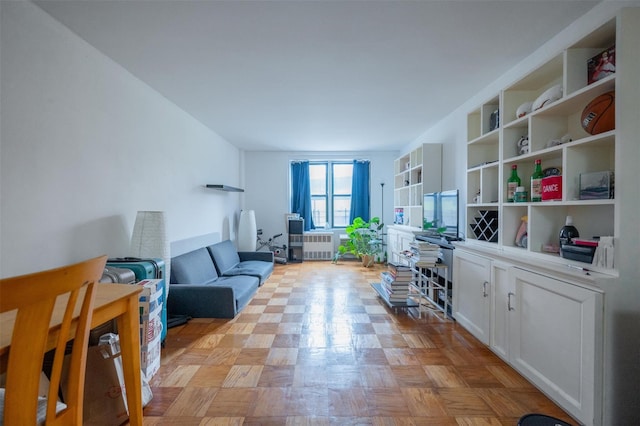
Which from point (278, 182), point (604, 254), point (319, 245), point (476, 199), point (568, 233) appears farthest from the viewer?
point (278, 182)

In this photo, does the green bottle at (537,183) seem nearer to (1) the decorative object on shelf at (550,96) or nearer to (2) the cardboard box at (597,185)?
(2) the cardboard box at (597,185)

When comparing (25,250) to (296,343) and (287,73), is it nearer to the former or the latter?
(296,343)

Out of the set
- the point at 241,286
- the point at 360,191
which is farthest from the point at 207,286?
the point at 360,191

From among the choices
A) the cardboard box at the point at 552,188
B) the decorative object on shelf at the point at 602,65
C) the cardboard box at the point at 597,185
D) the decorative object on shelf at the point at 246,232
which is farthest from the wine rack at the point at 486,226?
the decorative object on shelf at the point at 246,232

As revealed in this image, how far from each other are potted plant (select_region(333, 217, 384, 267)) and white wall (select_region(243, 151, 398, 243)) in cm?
54

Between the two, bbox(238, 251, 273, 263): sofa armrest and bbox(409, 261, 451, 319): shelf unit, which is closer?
bbox(409, 261, 451, 319): shelf unit

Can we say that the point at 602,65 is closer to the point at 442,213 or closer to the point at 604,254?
the point at 604,254

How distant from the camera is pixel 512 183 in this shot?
2326 millimetres

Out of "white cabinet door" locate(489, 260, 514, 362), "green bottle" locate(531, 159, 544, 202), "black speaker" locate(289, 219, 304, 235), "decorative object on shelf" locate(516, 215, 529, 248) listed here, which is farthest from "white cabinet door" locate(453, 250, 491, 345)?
"black speaker" locate(289, 219, 304, 235)

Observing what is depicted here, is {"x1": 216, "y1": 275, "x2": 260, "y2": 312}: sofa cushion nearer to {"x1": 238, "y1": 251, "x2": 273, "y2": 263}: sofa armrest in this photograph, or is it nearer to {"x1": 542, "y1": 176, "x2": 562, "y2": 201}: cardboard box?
{"x1": 238, "y1": 251, "x2": 273, "y2": 263}: sofa armrest

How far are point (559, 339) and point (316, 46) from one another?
2681 mm

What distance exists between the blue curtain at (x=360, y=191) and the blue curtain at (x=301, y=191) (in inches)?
43.8

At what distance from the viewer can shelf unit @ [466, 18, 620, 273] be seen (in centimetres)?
169

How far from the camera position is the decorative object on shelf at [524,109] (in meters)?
2.19
